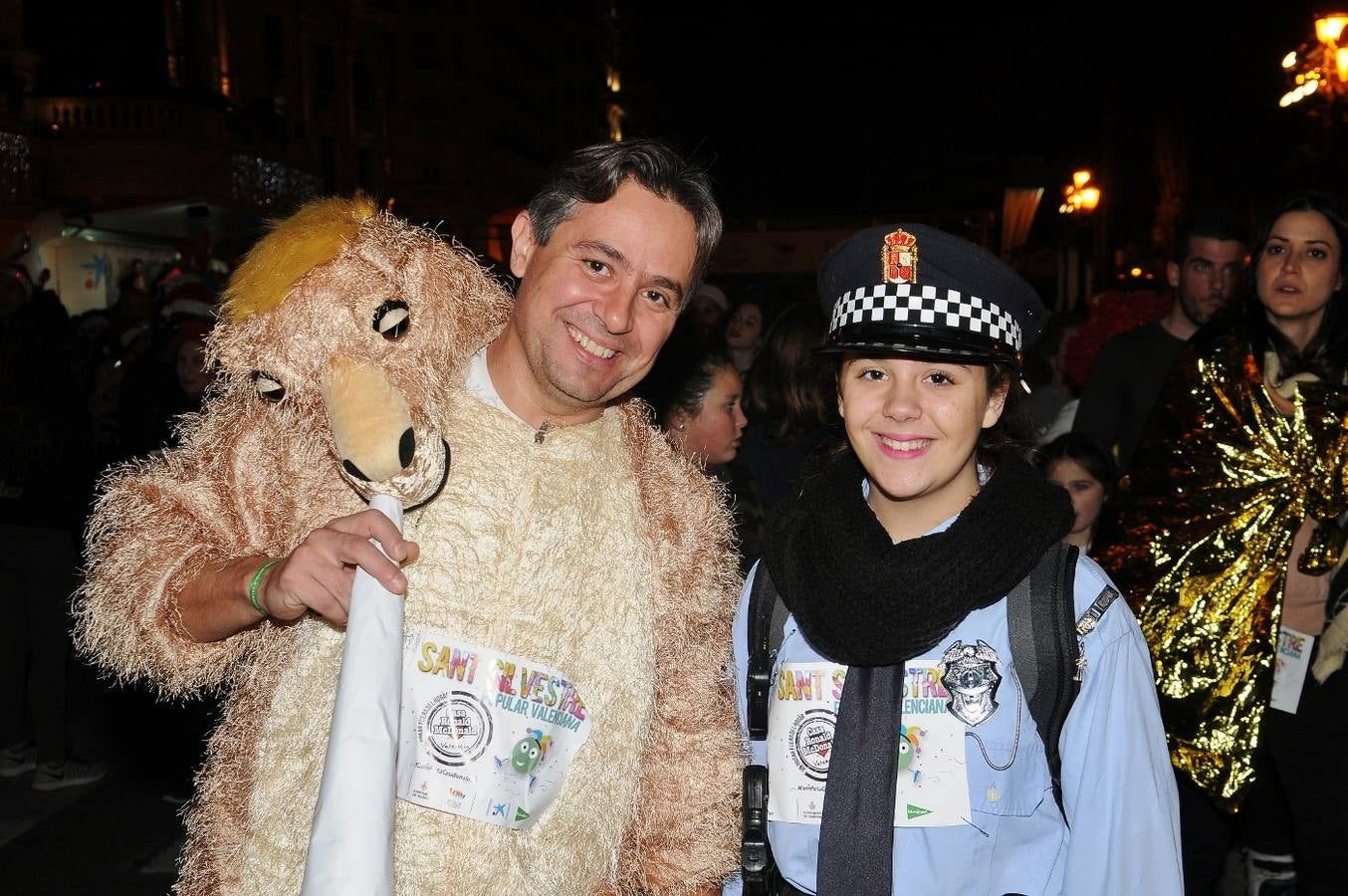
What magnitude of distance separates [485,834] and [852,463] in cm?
104

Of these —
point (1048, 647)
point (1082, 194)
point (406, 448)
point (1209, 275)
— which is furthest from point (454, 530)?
point (1082, 194)

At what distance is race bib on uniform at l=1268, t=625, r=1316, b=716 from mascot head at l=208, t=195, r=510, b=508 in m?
2.78

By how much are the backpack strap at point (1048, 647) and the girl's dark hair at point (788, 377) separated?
2.37 metres

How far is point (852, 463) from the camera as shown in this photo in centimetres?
242

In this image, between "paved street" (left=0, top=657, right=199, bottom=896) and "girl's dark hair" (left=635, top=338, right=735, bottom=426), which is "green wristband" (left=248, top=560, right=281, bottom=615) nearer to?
"girl's dark hair" (left=635, top=338, right=735, bottom=426)

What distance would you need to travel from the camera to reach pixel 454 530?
2115 millimetres

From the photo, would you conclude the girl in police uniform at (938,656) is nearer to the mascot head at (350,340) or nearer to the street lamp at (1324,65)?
the mascot head at (350,340)

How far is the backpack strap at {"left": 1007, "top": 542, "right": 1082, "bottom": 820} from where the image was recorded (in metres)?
1.93

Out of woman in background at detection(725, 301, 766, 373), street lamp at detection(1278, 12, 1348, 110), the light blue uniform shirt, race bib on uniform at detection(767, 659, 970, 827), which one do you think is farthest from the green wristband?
street lamp at detection(1278, 12, 1348, 110)

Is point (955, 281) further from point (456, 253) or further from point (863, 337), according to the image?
point (456, 253)

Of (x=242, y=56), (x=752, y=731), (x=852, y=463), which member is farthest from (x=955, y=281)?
(x=242, y=56)

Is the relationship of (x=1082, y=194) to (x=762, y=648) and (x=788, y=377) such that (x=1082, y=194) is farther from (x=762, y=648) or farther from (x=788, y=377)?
(x=762, y=648)

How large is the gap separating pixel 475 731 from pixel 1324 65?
9.46m

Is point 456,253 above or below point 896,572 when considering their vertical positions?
above
